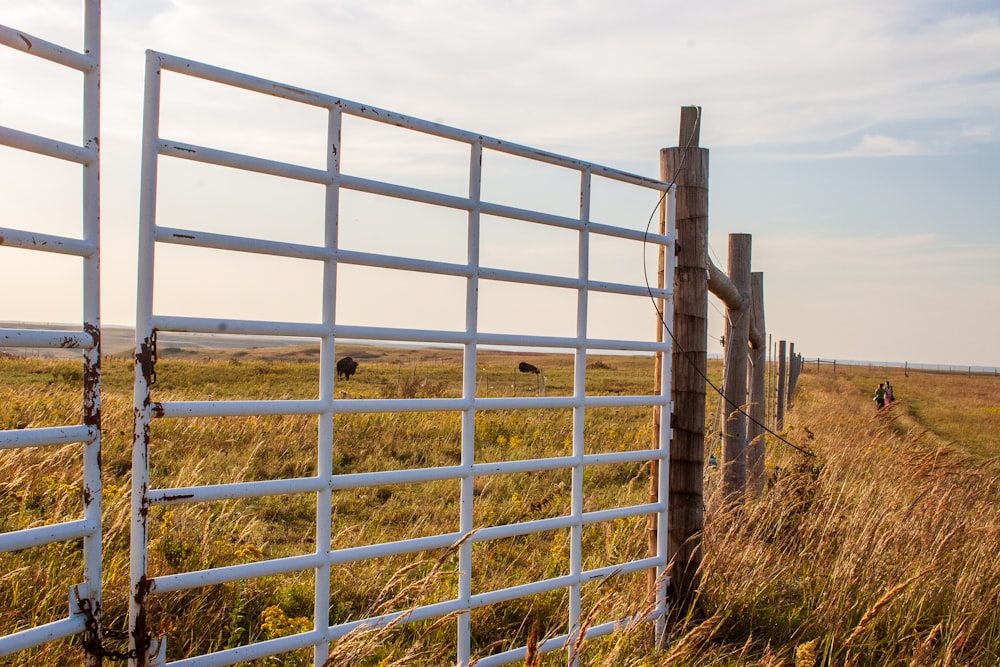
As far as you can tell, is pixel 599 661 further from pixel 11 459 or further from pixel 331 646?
pixel 11 459

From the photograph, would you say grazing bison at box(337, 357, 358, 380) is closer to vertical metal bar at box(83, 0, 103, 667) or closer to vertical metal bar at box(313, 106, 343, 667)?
vertical metal bar at box(313, 106, 343, 667)

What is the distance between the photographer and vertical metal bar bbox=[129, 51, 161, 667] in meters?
2.31

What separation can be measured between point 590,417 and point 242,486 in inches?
436

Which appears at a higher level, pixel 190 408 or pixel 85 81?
pixel 85 81

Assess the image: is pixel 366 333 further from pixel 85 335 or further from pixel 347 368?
pixel 347 368

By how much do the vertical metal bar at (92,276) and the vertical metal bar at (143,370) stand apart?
106 mm

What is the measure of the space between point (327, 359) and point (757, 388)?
17.8ft

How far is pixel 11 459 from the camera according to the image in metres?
5.01

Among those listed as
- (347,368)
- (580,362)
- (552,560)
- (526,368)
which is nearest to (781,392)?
(552,560)

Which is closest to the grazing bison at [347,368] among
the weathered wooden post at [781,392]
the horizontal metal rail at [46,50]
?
the weathered wooden post at [781,392]

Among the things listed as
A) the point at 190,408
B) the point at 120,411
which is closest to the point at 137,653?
the point at 190,408

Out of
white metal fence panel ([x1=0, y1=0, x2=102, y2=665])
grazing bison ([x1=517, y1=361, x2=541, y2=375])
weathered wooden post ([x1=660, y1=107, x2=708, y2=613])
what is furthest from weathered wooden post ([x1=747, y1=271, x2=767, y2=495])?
grazing bison ([x1=517, y1=361, x2=541, y2=375])

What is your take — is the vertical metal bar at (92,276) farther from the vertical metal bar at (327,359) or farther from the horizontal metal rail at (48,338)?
the vertical metal bar at (327,359)

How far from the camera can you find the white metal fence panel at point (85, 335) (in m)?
2.12
